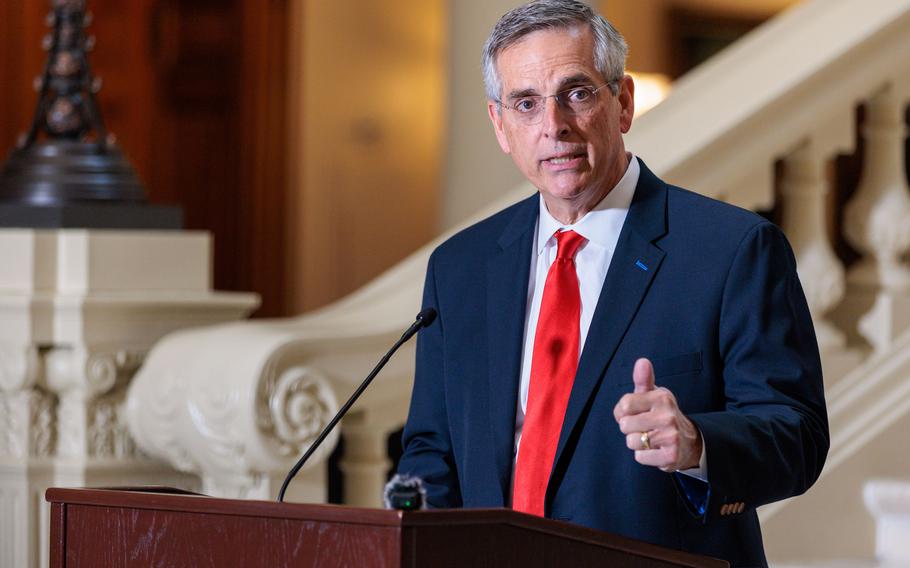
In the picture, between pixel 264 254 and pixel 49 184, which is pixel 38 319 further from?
pixel 264 254

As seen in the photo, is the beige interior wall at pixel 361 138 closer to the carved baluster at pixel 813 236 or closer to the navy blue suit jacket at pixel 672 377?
the carved baluster at pixel 813 236

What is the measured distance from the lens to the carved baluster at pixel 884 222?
391cm

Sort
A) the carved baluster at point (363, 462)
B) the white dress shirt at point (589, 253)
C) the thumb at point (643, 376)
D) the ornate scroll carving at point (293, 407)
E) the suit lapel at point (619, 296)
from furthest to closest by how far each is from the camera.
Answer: the carved baluster at point (363, 462) < the ornate scroll carving at point (293, 407) < the white dress shirt at point (589, 253) < the suit lapel at point (619, 296) < the thumb at point (643, 376)

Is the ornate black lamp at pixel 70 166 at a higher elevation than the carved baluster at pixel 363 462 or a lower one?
higher

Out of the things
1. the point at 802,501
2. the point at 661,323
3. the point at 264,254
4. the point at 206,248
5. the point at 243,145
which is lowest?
the point at 802,501

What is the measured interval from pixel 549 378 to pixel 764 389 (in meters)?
0.35

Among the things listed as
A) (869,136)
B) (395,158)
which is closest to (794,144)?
(869,136)

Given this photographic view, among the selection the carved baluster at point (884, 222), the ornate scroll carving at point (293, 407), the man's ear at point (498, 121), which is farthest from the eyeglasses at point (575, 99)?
the carved baluster at point (884, 222)

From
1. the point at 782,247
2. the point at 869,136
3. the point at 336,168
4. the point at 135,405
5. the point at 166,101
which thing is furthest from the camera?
the point at 336,168

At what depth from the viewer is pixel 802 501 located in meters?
3.83

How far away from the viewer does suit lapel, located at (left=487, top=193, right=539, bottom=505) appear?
2.47 m

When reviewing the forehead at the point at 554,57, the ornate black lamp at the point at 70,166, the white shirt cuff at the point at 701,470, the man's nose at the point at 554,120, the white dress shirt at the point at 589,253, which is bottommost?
the white shirt cuff at the point at 701,470

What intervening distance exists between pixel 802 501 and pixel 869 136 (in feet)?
2.97

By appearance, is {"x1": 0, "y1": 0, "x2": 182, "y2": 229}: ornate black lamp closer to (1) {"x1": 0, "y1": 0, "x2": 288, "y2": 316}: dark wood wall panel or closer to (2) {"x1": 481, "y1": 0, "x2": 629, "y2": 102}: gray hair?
(2) {"x1": 481, "y1": 0, "x2": 629, "y2": 102}: gray hair
